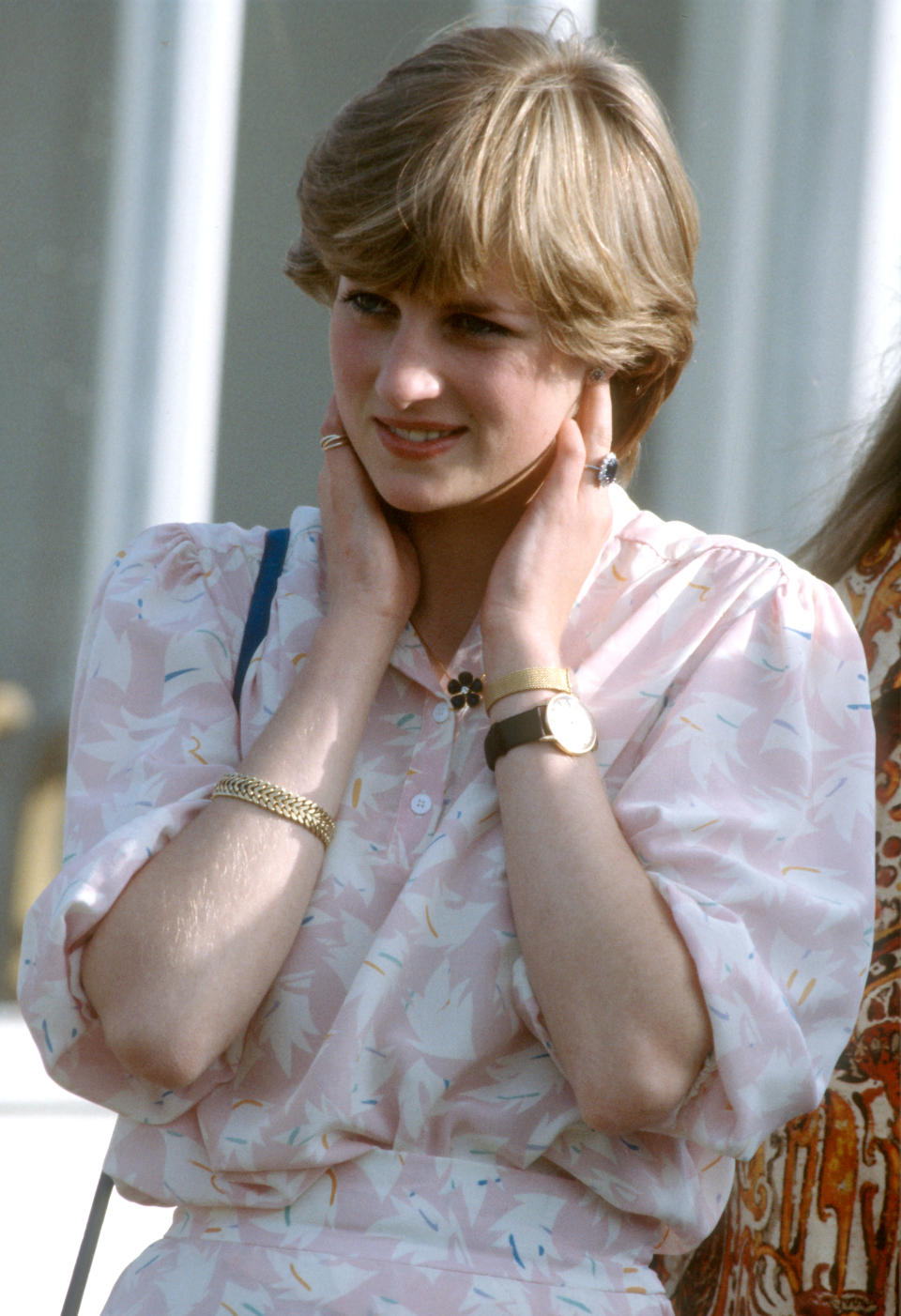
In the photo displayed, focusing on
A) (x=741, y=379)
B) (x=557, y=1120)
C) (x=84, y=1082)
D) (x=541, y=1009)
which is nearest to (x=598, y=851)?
(x=541, y=1009)

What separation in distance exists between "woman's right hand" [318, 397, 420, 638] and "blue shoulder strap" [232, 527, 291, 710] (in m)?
0.06

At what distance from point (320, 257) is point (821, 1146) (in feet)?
4.20

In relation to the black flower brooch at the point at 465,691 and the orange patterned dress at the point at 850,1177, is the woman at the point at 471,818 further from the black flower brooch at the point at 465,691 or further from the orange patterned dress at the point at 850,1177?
the orange patterned dress at the point at 850,1177

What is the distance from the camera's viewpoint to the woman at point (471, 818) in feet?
4.73

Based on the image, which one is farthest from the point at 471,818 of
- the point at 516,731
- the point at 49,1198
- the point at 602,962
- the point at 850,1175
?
the point at 49,1198

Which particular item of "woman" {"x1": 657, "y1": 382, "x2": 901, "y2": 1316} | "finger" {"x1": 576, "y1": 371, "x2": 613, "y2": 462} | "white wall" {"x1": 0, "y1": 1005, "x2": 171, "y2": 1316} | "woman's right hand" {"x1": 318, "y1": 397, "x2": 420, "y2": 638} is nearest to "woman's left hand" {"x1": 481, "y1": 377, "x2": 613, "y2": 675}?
"finger" {"x1": 576, "y1": 371, "x2": 613, "y2": 462}

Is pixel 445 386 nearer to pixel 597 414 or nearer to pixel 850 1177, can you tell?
pixel 597 414

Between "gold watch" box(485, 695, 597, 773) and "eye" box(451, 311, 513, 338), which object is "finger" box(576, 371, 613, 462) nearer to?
"eye" box(451, 311, 513, 338)

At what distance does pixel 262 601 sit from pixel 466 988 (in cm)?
52

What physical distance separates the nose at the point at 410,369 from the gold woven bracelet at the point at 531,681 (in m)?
0.30

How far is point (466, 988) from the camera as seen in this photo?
4.87 ft

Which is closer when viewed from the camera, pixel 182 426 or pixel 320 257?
pixel 320 257

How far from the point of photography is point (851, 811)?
154cm

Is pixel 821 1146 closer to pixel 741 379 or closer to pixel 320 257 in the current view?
pixel 320 257
